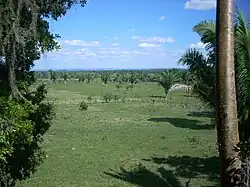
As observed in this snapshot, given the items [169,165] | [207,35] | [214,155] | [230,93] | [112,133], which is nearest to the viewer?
[230,93]

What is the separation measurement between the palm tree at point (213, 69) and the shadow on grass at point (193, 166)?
3.63 metres

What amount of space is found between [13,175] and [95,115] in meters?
28.2

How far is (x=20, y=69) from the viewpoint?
8930 millimetres

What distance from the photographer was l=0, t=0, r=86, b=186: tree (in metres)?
7.30

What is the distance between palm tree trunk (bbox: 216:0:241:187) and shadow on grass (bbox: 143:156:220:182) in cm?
1031

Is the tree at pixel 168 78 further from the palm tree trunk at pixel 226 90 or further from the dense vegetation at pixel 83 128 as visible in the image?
the palm tree trunk at pixel 226 90

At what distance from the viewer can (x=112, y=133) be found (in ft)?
89.8

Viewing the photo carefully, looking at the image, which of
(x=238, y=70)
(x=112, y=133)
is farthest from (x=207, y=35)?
(x=112, y=133)

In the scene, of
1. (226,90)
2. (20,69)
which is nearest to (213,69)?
(20,69)

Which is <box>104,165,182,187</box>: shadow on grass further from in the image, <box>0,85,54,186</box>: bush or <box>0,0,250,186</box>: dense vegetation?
<box>0,85,54,186</box>: bush

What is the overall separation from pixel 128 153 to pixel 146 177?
5.18 metres

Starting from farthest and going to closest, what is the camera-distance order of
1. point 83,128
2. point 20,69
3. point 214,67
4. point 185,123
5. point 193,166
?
1. point 185,123
2. point 83,128
3. point 193,166
4. point 214,67
5. point 20,69

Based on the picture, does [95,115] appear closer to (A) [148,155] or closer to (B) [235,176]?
(A) [148,155]

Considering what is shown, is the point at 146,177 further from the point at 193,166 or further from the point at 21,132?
the point at 21,132
